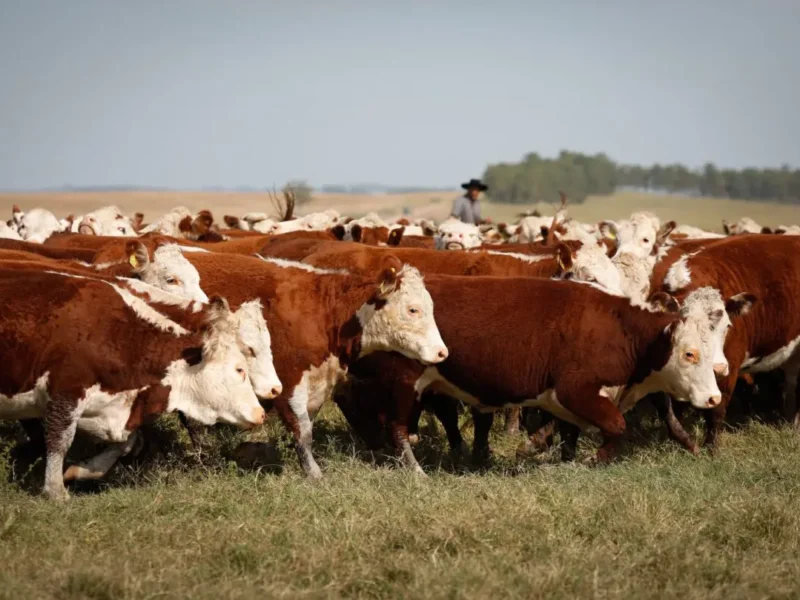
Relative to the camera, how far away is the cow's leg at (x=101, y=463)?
707 centimetres

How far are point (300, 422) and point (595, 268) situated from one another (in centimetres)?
334

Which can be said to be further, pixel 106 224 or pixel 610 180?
pixel 610 180

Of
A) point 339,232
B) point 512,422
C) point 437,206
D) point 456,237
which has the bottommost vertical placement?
point 437,206

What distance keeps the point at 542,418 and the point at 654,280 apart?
1787mm

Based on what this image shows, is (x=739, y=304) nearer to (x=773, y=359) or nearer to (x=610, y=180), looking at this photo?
(x=773, y=359)

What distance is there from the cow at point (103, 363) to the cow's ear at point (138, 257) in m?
1.34

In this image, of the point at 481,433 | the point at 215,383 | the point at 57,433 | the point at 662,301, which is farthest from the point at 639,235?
the point at 57,433

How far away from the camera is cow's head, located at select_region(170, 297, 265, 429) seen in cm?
693

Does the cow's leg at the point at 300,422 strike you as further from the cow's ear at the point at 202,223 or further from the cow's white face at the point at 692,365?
the cow's ear at the point at 202,223

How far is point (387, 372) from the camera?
8016 mm

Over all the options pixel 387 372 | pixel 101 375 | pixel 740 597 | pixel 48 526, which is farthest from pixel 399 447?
pixel 740 597

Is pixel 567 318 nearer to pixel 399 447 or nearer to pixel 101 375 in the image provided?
pixel 399 447

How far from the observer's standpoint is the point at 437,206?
92875 mm

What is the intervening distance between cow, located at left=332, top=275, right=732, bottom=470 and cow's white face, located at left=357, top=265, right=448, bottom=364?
0.22 m
